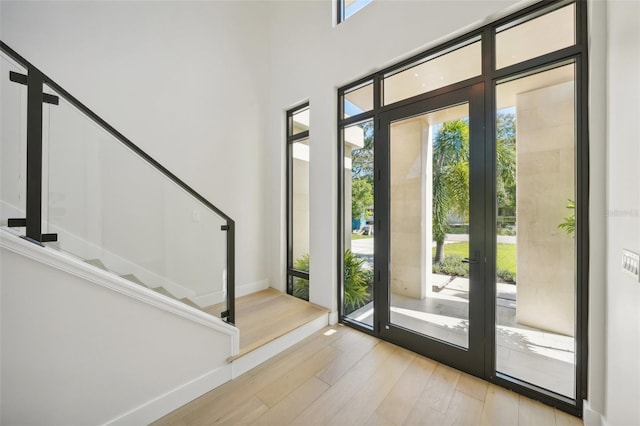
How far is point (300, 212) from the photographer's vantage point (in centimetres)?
389

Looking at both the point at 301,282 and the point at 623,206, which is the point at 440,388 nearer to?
the point at 623,206

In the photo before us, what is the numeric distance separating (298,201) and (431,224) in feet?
6.71

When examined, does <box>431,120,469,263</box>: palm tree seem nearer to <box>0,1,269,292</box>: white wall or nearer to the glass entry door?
the glass entry door

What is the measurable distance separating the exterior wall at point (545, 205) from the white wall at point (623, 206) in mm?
362

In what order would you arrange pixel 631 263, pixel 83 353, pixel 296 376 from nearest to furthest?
pixel 631 263 < pixel 83 353 < pixel 296 376

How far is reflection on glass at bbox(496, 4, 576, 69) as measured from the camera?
74.0 inches

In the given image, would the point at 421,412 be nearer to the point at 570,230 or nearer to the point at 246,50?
the point at 570,230

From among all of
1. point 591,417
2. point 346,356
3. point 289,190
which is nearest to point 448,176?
point 591,417

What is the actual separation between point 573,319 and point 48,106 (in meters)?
3.93

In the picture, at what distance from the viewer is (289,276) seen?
3967 millimetres

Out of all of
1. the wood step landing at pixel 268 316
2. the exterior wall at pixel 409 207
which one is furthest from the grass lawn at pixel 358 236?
the wood step landing at pixel 268 316

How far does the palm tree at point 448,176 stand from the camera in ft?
7.62

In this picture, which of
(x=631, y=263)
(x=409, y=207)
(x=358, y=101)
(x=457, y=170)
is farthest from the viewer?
(x=358, y=101)

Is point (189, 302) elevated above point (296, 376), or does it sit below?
above
